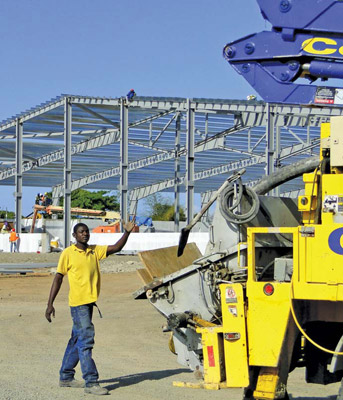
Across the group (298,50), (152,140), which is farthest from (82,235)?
(152,140)

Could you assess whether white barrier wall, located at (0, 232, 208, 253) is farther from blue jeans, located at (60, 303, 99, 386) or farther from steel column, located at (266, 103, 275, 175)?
blue jeans, located at (60, 303, 99, 386)

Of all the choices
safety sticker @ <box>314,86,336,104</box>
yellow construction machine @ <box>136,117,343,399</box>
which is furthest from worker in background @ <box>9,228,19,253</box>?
yellow construction machine @ <box>136,117,343,399</box>

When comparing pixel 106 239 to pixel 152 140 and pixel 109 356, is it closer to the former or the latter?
pixel 152 140

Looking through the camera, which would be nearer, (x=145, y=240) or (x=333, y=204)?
(x=333, y=204)

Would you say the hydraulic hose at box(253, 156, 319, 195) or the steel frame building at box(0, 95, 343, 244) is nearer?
the hydraulic hose at box(253, 156, 319, 195)

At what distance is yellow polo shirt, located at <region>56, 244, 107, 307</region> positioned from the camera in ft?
30.6

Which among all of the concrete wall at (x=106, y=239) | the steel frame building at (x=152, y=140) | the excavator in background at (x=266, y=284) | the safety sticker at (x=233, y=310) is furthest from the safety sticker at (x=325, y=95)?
the concrete wall at (x=106, y=239)

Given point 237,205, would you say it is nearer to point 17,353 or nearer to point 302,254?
point 302,254

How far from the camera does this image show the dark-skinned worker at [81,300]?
9.24 metres

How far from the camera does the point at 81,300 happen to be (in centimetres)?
932

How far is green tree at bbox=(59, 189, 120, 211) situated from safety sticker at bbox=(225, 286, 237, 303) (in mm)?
74538

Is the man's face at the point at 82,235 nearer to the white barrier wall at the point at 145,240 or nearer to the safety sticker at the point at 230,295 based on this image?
the safety sticker at the point at 230,295

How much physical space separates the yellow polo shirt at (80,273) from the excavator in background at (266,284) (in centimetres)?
103

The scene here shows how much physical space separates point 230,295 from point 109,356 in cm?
521
